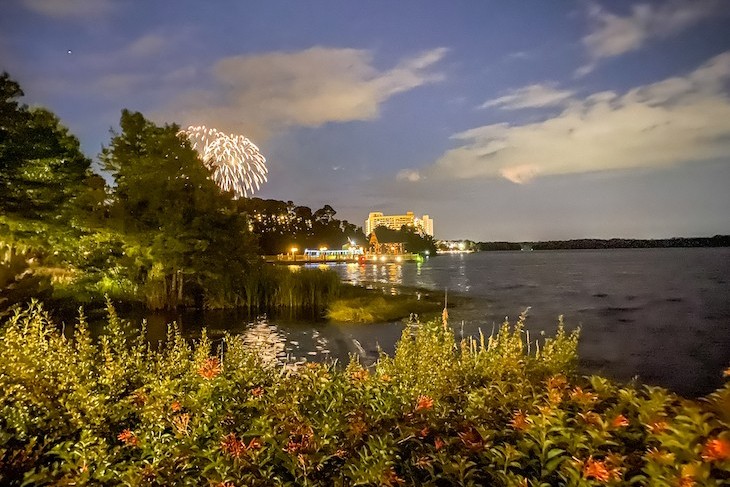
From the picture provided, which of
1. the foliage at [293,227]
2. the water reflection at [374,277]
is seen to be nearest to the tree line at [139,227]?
the water reflection at [374,277]

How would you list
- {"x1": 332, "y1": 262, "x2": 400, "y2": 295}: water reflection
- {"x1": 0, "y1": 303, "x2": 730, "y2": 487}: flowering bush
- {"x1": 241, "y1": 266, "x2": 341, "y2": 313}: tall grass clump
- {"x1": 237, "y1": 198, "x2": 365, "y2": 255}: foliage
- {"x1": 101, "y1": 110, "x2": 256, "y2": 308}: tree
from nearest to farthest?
{"x1": 0, "y1": 303, "x2": 730, "y2": 487}: flowering bush
{"x1": 101, "y1": 110, "x2": 256, "y2": 308}: tree
{"x1": 241, "y1": 266, "x2": 341, "y2": 313}: tall grass clump
{"x1": 332, "y1": 262, "x2": 400, "y2": 295}: water reflection
{"x1": 237, "y1": 198, "x2": 365, "y2": 255}: foliage

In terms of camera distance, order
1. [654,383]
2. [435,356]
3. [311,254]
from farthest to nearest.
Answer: [311,254] → [654,383] → [435,356]

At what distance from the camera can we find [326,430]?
3.61 m

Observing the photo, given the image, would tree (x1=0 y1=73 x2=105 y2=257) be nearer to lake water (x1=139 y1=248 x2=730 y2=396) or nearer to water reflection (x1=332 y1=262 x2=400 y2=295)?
lake water (x1=139 y1=248 x2=730 y2=396)

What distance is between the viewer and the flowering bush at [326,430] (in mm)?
3152

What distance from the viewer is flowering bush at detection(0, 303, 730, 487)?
3.15 m

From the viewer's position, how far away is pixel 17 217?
23984mm

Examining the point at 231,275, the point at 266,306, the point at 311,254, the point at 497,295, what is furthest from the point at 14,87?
the point at 311,254

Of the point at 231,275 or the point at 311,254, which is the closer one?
the point at 231,275

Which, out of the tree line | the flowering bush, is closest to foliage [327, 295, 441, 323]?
the tree line

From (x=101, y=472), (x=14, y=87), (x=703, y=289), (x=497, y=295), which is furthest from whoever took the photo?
(x=703, y=289)

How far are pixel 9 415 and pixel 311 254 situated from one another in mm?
114621

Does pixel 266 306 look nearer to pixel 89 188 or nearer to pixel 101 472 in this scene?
pixel 89 188

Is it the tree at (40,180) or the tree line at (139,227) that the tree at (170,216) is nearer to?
the tree line at (139,227)
